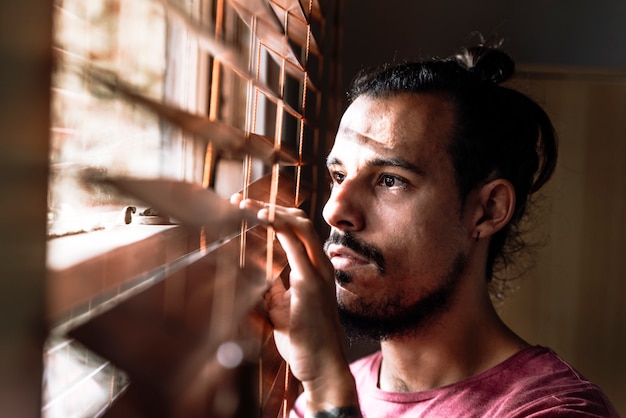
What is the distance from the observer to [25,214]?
0.21 m

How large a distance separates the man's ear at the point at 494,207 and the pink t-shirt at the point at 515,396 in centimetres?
28

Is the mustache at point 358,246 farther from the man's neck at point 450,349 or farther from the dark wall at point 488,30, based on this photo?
the dark wall at point 488,30

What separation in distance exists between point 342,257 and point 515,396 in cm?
38

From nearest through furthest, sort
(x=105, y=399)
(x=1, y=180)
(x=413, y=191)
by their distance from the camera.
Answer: (x=1, y=180), (x=105, y=399), (x=413, y=191)

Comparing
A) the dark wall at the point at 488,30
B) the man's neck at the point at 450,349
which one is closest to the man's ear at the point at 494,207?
the man's neck at the point at 450,349

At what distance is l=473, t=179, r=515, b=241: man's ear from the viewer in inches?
52.6

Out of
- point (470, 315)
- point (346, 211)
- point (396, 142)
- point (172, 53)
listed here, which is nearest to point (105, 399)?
point (172, 53)

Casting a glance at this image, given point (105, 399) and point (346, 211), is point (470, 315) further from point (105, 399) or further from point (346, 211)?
point (105, 399)

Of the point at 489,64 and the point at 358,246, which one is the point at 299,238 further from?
the point at 489,64

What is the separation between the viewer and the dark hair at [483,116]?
1289 millimetres

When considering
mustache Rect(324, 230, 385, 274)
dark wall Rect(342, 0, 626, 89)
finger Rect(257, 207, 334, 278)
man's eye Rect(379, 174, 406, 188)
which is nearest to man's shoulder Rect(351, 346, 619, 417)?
mustache Rect(324, 230, 385, 274)

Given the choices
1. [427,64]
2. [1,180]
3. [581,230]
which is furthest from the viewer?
[581,230]

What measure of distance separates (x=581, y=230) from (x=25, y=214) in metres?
2.48

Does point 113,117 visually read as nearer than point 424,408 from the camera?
Yes
